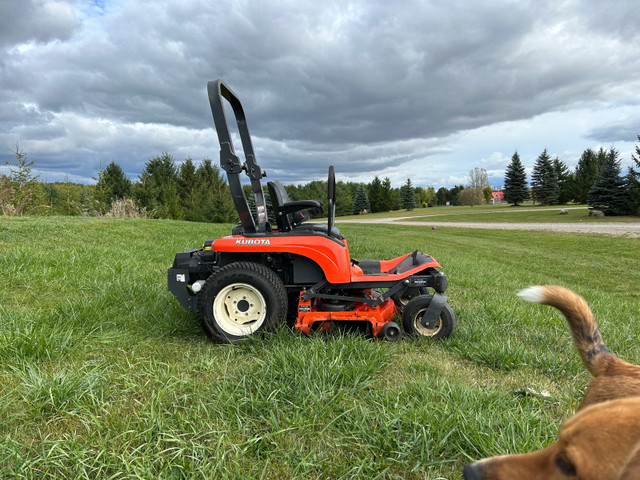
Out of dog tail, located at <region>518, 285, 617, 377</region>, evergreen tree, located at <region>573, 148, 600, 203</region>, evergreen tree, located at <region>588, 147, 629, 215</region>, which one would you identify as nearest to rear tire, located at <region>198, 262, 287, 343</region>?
dog tail, located at <region>518, 285, 617, 377</region>

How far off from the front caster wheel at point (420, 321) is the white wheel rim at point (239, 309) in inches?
50.4

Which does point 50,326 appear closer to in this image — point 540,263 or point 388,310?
point 388,310

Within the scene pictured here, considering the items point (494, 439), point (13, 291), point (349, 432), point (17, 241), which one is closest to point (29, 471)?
point (349, 432)

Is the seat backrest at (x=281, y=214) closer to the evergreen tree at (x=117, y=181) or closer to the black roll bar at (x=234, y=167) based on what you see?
the black roll bar at (x=234, y=167)

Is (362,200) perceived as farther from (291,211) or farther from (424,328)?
(424,328)

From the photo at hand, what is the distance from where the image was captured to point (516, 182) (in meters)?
50.4

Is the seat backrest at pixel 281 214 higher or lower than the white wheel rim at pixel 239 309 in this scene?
higher

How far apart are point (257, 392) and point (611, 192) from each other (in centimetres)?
3491

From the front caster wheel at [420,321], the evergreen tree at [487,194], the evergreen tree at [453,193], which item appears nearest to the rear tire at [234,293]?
the front caster wheel at [420,321]

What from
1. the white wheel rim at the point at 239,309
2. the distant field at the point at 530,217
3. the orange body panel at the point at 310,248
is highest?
the orange body panel at the point at 310,248

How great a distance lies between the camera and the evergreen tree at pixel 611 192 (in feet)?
90.9

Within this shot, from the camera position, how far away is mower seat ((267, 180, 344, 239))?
3.44 metres

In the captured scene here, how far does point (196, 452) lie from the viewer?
179 centimetres

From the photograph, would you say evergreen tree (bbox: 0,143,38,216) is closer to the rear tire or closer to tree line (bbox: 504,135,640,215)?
the rear tire
